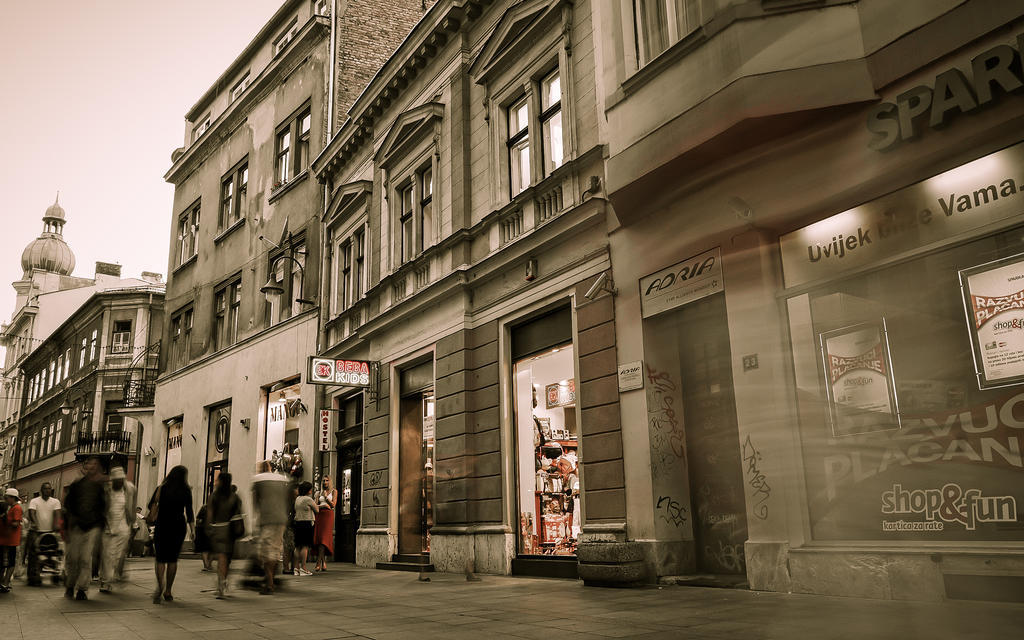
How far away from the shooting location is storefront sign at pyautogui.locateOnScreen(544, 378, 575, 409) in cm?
1209

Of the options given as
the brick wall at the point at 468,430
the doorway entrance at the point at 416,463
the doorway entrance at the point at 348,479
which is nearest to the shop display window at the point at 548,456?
the brick wall at the point at 468,430

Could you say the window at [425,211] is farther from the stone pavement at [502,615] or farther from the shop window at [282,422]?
the stone pavement at [502,615]

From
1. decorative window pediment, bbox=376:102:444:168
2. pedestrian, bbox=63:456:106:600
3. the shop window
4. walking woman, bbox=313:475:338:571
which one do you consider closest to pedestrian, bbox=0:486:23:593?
pedestrian, bbox=63:456:106:600

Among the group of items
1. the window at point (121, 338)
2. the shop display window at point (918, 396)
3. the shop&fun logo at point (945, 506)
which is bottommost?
the shop&fun logo at point (945, 506)

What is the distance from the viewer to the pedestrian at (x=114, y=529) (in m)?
11.8

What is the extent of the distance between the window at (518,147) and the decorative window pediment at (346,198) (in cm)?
599

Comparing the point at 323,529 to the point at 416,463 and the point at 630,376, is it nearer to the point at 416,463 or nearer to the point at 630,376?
the point at 416,463

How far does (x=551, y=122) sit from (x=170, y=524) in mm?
8405

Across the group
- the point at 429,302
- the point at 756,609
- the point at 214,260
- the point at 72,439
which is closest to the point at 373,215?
the point at 429,302

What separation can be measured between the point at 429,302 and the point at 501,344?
2579 mm

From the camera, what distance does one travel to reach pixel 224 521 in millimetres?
11148

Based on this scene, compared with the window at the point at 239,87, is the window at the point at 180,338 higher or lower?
lower

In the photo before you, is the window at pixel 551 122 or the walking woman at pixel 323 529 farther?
the walking woman at pixel 323 529

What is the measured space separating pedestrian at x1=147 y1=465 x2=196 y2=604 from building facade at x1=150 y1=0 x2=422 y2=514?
9.02m
